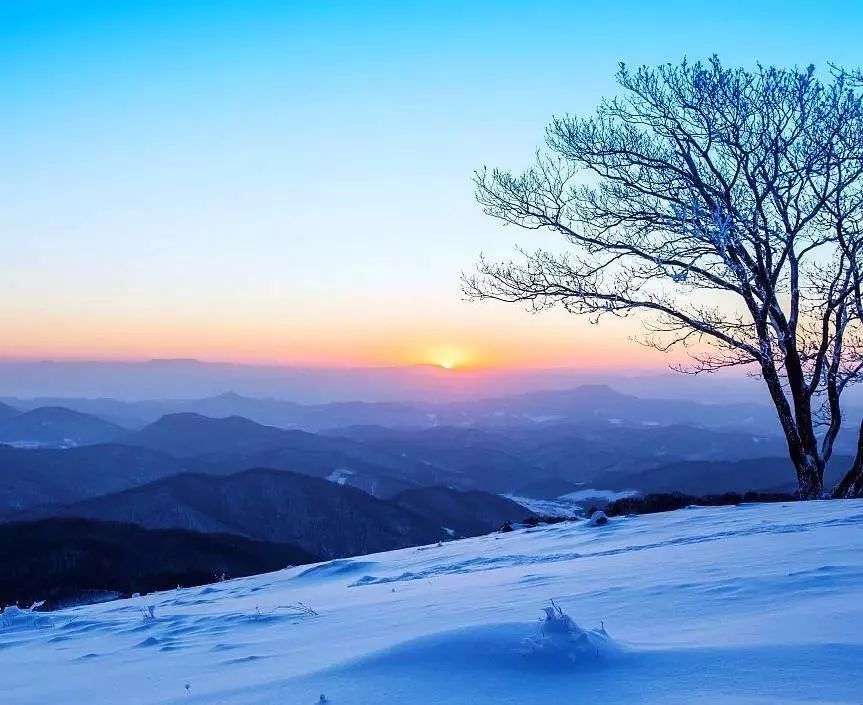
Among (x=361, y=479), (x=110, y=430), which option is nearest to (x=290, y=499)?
(x=361, y=479)

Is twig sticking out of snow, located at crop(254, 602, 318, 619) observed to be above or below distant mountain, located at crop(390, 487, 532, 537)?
above

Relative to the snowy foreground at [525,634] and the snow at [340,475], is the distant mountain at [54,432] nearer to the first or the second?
the snow at [340,475]

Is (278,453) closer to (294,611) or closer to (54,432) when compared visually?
(54,432)

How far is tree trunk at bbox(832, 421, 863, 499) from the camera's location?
31.4ft

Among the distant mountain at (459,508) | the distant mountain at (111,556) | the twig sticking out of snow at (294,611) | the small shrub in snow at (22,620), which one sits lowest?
the distant mountain at (459,508)

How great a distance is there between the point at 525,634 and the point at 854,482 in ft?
30.4

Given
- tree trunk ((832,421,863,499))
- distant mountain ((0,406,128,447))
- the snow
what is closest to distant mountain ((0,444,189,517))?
the snow

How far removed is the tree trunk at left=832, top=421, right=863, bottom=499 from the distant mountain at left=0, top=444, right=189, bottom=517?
89456mm

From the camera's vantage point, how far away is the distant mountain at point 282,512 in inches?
2955

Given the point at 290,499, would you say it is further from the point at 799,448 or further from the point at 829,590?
the point at 829,590

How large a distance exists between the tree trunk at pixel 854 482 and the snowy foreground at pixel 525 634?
3419mm

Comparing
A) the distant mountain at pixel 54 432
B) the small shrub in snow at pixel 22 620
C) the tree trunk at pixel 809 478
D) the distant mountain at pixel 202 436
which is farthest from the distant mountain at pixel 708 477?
the distant mountain at pixel 54 432

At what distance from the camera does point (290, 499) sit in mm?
83562

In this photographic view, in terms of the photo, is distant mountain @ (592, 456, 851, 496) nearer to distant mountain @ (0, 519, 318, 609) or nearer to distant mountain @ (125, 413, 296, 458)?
distant mountain @ (0, 519, 318, 609)
